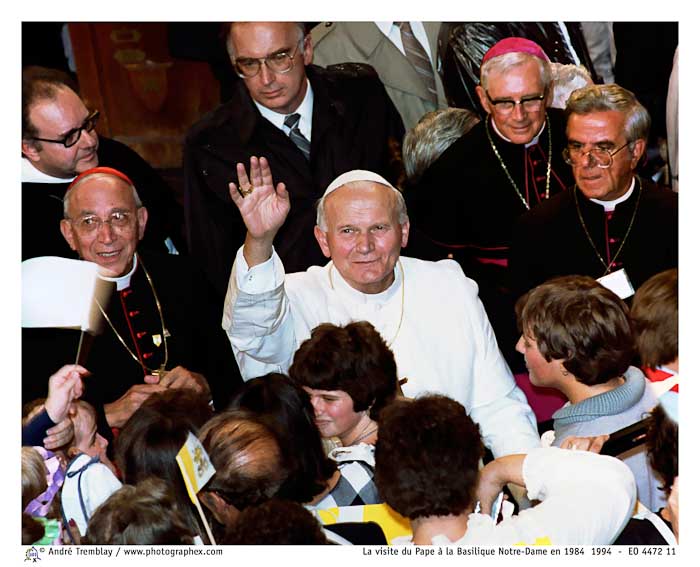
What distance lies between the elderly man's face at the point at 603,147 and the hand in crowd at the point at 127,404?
1.87 metres

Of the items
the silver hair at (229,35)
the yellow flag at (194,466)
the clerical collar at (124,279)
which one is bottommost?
the yellow flag at (194,466)

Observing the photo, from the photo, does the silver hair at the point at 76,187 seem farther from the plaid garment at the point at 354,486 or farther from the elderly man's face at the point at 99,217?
the plaid garment at the point at 354,486

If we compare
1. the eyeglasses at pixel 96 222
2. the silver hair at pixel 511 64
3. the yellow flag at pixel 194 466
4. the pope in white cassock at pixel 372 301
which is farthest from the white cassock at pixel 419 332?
the yellow flag at pixel 194 466

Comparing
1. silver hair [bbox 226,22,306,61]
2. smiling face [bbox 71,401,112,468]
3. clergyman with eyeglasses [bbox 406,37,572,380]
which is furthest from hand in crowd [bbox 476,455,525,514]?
silver hair [bbox 226,22,306,61]

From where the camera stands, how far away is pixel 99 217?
13.8 ft

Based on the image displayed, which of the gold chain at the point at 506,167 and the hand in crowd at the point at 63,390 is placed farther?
the gold chain at the point at 506,167

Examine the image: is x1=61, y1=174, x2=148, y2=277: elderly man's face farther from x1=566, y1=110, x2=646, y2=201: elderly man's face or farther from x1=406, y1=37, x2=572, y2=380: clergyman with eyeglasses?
x1=566, y1=110, x2=646, y2=201: elderly man's face

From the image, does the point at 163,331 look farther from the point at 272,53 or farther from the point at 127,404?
the point at 272,53

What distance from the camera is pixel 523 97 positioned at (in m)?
4.38

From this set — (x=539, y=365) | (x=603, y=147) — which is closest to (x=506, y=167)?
(x=603, y=147)

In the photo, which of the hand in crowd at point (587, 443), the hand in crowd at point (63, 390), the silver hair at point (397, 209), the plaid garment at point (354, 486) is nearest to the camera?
the plaid garment at point (354, 486)

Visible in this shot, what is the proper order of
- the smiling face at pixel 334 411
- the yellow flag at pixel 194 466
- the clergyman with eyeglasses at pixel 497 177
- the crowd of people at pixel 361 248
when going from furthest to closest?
the clergyman with eyeglasses at pixel 497 177 → the crowd of people at pixel 361 248 → the smiling face at pixel 334 411 → the yellow flag at pixel 194 466

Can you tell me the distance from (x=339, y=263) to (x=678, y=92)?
1434mm

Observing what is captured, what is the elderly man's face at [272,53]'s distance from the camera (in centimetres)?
422
